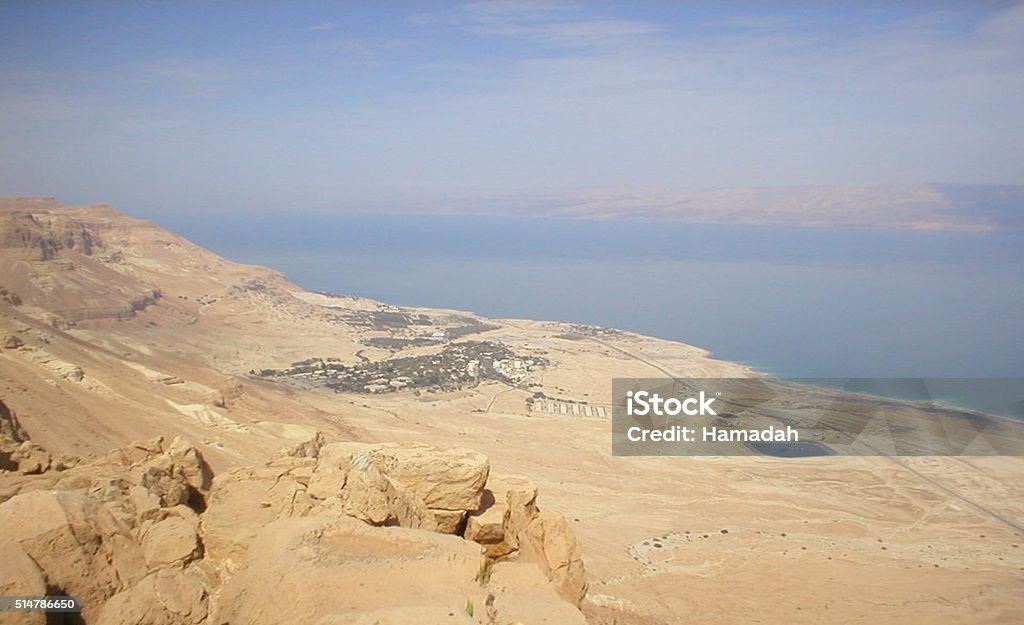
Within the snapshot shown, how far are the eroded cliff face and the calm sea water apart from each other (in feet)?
154

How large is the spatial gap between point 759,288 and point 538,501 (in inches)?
3501

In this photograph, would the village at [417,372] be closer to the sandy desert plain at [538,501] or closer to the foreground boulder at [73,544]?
the sandy desert plain at [538,501]

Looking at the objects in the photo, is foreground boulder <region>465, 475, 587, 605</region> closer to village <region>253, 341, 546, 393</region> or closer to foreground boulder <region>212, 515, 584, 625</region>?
foreground boulder <region>212, 515, 584, 625</region>

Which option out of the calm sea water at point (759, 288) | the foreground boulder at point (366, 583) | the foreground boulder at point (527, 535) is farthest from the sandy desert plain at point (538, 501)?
the calm sea water at point (759, 288)

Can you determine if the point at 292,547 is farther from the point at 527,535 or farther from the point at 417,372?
the point at 417,372

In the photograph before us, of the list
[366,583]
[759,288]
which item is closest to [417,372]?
[366,583]

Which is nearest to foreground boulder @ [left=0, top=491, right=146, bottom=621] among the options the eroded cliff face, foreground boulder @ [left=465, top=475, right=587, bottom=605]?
the eroded cliff face

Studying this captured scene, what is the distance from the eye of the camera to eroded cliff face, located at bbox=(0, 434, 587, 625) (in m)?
6.36

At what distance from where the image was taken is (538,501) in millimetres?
19938

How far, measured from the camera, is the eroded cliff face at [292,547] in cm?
636

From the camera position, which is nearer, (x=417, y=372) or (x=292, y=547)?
(x=292, y=547)

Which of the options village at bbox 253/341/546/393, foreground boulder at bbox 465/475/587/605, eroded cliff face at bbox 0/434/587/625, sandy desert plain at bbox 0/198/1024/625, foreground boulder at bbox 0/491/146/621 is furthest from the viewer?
village at bbox 253/341/546/393

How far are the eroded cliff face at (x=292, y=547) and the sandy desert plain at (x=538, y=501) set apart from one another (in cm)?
3

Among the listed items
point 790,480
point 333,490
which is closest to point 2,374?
point 333,490
